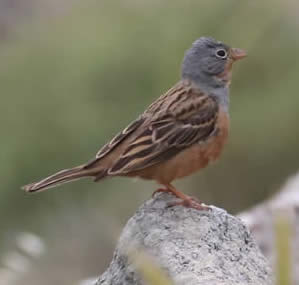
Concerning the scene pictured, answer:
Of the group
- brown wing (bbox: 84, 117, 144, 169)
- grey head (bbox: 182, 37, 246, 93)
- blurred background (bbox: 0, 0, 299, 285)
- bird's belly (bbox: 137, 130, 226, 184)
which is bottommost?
bird's belly (bbox: 137, 130, 226, 184)

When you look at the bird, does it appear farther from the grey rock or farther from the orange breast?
the grey rock

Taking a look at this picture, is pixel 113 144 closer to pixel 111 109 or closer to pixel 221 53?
pixel 221 53

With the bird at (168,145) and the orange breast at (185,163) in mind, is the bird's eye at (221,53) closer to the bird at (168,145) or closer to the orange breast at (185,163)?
the bird at (168,145)

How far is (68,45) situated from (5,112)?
109 centimetres

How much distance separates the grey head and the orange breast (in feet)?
1.65

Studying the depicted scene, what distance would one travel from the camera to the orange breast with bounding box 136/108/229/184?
5.95 m

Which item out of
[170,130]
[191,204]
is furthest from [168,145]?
[191,204]

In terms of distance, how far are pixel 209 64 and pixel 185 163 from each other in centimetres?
92

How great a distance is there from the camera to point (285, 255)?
2.80m

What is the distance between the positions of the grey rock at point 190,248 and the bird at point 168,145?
0.61 ft

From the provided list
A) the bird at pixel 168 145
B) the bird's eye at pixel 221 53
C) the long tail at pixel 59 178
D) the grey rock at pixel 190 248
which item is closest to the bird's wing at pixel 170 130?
the bird at pixel 168 145

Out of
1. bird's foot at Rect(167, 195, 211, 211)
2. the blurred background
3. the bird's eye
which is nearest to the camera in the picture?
bird's foot at Rect(167, 195, 211, 211)

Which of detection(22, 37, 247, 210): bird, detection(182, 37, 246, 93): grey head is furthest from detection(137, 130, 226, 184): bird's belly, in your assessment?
detection(182, 37, 246, 93): grey head

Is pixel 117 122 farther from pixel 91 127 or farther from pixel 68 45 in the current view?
pixel 68 45
